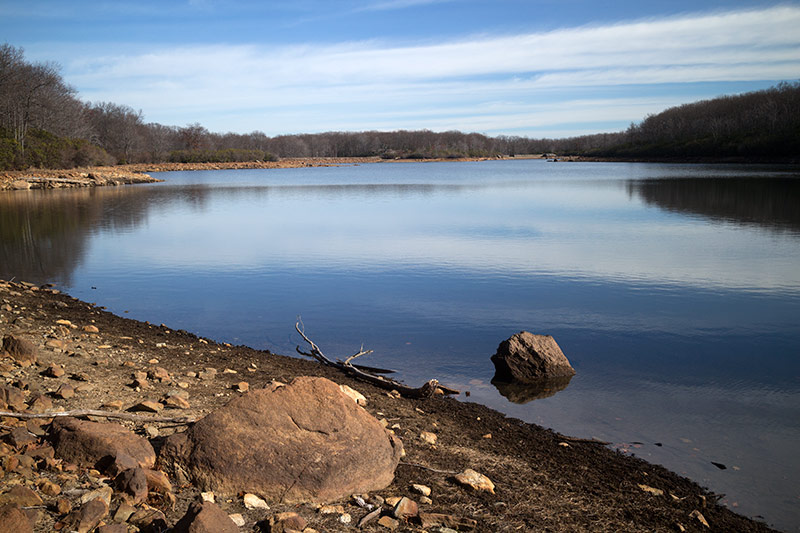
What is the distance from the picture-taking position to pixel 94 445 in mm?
4219

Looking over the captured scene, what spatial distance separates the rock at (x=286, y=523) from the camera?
3745mm

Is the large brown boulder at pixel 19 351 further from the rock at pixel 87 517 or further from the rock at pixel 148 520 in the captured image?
the rock at pixel 148 520

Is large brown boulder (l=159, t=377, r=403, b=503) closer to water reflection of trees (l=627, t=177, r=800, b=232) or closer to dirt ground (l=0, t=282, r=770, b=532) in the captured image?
dirt ground (l=0, t=282, r=770, b=532)

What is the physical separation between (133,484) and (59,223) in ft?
84.9

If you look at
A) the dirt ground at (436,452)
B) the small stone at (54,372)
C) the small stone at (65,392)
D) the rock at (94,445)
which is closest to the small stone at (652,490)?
the dirt ground at (436,452)

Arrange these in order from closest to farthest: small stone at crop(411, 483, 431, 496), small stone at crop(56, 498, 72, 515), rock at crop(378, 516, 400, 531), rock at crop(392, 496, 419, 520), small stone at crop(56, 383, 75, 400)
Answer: small stone at crop(56, 498, 72, 515) < rock at crop(378, 516, 400, 531) < rock at crop(392, 496, 419, 520) < small stone at crop(411, 483, 431, 496) < small stone at crop(56, 383, 75, 400)

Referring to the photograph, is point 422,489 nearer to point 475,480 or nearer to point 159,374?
point 475,480

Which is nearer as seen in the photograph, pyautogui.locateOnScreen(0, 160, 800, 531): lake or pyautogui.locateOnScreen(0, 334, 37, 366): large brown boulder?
pyautogui.locateOnScreen(0, 334, 37, 366): large brown boulder

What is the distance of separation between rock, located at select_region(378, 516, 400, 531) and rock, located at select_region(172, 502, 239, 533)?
97cm

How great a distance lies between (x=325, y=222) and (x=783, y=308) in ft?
63.1

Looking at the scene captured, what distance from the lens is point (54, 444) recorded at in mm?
4289

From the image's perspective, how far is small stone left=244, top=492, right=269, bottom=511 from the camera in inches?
159

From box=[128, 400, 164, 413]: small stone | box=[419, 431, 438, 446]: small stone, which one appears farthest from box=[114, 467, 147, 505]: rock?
box=[419, 431, 438, 446]: small stone

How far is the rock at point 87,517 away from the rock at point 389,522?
1.67 m
